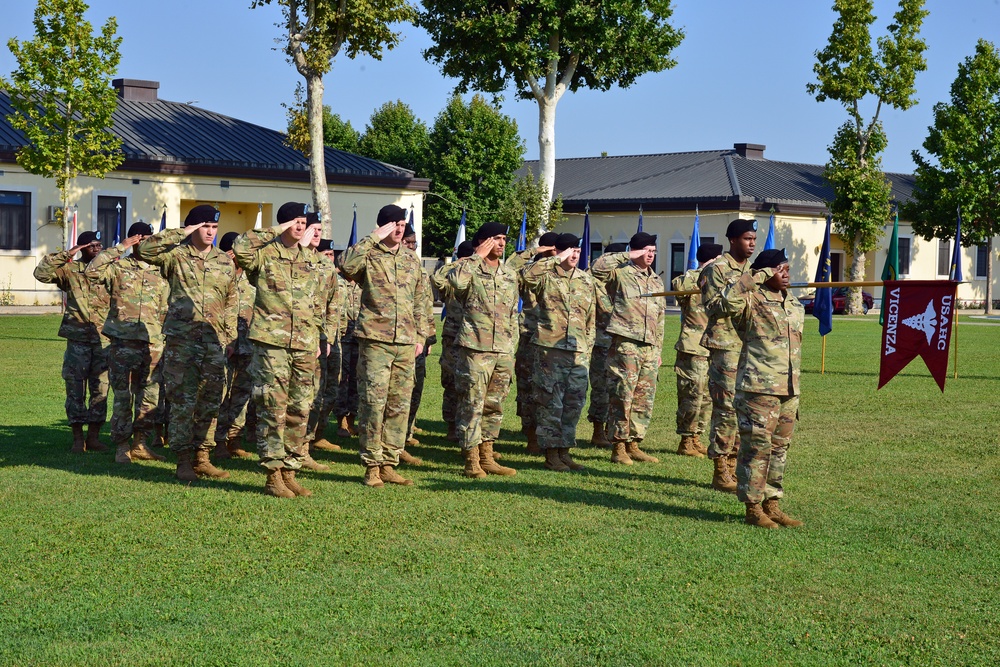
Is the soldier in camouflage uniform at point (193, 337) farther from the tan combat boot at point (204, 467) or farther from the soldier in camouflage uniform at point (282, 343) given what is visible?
the soldier in camouflage uniform at point (282, 343)

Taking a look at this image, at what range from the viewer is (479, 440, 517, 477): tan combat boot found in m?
9.62

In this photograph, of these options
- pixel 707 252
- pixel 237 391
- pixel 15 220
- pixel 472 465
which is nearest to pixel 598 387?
pixel 707 252

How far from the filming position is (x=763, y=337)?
783cm

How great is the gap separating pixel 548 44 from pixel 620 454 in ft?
79.8

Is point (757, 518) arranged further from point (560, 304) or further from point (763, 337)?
point (560, 304)

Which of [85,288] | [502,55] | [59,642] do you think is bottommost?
[59,642]

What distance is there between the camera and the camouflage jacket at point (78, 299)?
1038 centimetres

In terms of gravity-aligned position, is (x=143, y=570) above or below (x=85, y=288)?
below

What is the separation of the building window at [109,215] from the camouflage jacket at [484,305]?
90.9ft

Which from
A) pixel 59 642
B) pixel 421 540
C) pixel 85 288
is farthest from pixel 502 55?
pixel 59 642

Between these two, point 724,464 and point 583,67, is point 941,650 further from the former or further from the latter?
point 583,67

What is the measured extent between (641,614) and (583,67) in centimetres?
3013

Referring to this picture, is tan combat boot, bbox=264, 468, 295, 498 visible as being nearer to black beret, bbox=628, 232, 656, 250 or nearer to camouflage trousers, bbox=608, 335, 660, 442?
camouflage trousers, bbox=608, 335, 660, 442

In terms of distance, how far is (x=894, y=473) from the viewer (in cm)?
991
